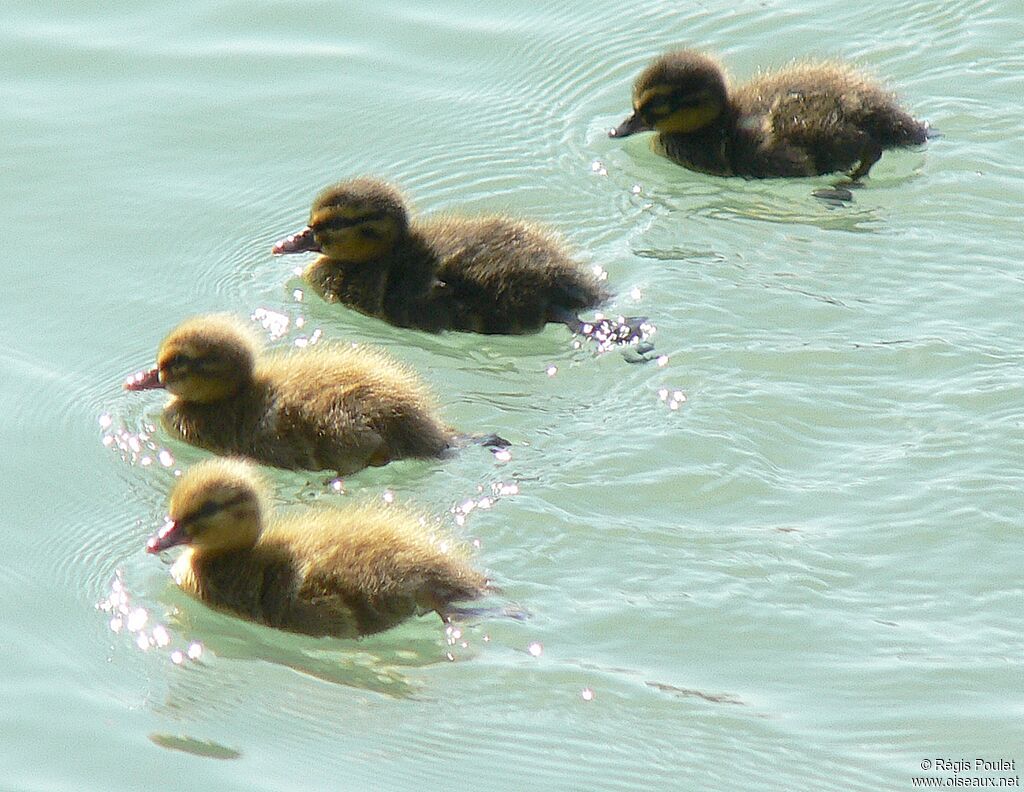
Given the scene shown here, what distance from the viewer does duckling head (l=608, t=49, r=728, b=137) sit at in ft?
24.6

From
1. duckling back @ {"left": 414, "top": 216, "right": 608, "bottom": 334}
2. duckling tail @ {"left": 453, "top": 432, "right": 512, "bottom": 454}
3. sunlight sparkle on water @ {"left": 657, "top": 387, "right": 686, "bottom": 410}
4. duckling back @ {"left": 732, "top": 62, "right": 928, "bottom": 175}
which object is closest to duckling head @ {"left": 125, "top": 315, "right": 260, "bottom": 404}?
duckling tail @ {"left": 453, "top": 432, "right": 512, "bottom": 454}

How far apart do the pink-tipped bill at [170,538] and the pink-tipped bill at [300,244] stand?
5.65 feet

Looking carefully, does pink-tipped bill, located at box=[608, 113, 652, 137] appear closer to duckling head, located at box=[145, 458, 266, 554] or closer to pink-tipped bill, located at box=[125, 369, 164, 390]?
pink-tipped bill, located at box=[125, 369, 164, 390]

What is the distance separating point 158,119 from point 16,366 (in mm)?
1783

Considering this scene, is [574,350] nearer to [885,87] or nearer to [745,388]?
[745,388]

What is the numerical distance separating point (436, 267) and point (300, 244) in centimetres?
51

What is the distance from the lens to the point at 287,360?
20.5ft

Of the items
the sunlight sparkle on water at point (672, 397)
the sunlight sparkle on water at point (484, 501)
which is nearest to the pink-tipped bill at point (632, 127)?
the sunlight sparkle on water at point (672, 397)

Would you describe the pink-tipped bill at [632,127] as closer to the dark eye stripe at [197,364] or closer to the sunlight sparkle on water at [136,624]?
the dark eye stripe at [197,364]

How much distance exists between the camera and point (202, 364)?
237 inches

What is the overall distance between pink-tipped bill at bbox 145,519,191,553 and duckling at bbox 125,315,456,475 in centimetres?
65

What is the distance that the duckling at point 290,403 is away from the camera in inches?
230

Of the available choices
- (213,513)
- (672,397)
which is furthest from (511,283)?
(213,513)

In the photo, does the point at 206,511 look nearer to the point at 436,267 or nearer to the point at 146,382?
the point at 146,382
